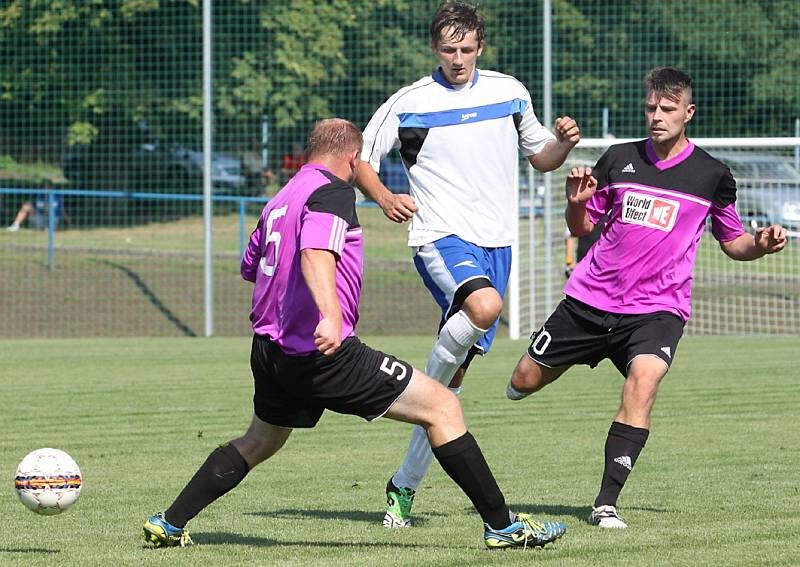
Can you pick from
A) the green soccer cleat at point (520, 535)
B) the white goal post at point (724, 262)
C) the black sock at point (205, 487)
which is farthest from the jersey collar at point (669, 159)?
the white goal post at point (724, 262)

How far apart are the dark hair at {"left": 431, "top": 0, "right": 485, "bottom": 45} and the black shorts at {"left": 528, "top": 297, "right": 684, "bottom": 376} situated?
4.45 feet

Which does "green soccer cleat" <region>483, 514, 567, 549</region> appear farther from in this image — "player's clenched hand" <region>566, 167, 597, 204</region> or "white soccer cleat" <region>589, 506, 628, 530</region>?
"player's clenched hand" <region>566, 167, 597, 204</region>

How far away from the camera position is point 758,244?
21.0ft

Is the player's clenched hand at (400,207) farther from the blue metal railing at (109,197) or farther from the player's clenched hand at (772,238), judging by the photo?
the blue metal railing at (109,197)

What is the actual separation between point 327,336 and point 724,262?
47.4 ft

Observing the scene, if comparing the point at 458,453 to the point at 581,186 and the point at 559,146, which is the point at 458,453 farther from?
the point at 559,146

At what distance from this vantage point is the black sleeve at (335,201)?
16.4 feet

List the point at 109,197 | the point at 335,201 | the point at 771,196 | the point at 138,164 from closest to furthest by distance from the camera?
the point at 335,201
the point at 771,196
the point at 109,197
the point at 138,164

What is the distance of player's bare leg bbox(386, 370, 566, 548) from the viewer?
518 cm

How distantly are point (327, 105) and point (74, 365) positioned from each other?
40.4 feet

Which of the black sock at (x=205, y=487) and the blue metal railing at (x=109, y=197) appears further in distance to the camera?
the blue metal railing at (x=109, y=197)

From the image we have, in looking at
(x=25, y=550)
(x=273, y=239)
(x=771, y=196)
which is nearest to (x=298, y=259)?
(x=273, y=239)

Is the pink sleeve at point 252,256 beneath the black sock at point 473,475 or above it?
above

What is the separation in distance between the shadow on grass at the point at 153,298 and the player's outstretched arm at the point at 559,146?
1183 centimetres
